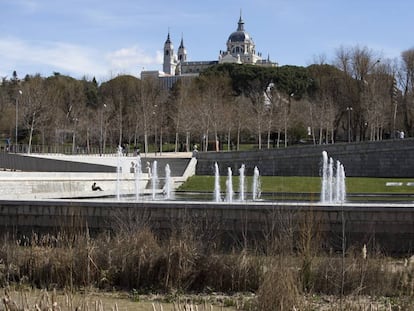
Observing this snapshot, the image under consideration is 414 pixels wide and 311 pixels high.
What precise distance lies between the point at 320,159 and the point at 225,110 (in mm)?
23520

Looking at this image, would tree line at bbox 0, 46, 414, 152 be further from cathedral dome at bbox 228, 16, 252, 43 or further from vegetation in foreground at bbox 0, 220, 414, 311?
cathedral dome at bbox 228, 16, 252, 43

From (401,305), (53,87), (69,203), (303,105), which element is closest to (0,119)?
(53,87)

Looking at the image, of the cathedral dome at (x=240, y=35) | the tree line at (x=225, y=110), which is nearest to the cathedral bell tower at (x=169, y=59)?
the cathedral dome at (x=240, y=35)

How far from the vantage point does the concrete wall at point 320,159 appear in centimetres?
4041

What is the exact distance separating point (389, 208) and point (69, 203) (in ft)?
27.6

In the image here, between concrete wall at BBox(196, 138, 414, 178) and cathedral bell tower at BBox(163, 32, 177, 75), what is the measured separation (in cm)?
13993

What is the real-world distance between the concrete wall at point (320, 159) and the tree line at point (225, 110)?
1429 cm

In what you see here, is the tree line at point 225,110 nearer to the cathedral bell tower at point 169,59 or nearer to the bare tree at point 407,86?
the bare tree at point 407,86

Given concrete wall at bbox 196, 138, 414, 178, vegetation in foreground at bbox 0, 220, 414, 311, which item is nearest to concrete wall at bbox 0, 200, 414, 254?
vegetation in foreground at bbox 0, 220, 414, 311

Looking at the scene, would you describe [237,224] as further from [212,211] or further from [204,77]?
[204,77]

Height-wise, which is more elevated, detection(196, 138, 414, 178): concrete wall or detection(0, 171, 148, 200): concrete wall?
detection(196, 138, 414, 178): concrete wall

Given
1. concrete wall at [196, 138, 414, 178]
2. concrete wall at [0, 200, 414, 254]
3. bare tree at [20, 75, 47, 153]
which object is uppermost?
bare tree at [20, 75, 47, 153]

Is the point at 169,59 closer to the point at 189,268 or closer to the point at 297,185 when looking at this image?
the point at 297,185

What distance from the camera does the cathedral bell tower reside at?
181 metres
